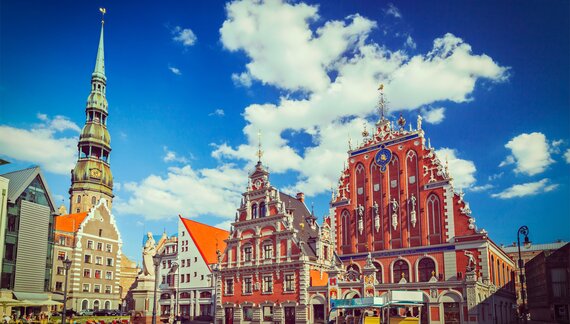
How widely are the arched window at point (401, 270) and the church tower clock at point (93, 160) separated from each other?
63.1m

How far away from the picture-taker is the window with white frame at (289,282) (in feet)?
154

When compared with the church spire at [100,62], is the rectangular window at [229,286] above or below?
below

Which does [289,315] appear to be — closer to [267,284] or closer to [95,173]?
[267,284]

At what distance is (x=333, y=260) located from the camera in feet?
151

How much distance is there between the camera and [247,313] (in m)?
49.8

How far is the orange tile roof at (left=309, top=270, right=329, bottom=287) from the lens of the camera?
46.8m

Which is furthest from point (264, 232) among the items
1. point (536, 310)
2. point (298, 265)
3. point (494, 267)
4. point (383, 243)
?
point (536, 310)

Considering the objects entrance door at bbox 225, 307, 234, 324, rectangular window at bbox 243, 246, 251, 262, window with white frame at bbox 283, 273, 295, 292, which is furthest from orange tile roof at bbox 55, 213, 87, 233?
window with white frame at bbox 283, 273, 295, 292

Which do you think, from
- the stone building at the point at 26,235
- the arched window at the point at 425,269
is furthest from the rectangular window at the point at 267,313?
the stone building at the point at 26,235

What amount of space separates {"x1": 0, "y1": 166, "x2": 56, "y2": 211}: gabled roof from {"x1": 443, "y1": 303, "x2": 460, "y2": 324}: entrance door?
136 feet

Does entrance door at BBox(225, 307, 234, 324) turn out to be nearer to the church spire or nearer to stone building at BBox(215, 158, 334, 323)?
stone building at BBox(215, 158, 334, 323)

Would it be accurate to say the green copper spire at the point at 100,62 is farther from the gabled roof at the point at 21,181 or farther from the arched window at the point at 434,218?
the arched window at the point at 434,218

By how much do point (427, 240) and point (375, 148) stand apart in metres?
10.7

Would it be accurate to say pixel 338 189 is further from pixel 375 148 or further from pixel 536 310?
pixel 536 310
